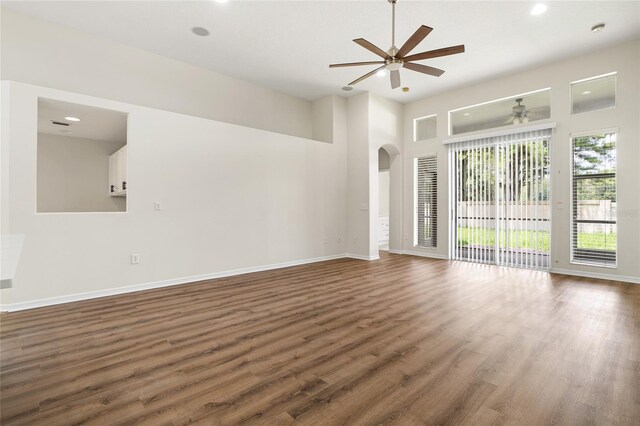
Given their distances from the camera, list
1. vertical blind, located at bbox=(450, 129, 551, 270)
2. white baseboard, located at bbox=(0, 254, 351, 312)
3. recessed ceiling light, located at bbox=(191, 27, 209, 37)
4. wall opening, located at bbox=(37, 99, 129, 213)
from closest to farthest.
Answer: white baseboard, located at bbox=(0, 254, 351, 312)
recessed ceiling light, located at bbox=(191, 27, 209, 37)
wall opening, located at bbox=(37, 99, 129, 213)
vertical blind, located at bbox=(450, 129, 551, 270)

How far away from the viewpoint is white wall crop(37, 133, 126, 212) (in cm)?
588

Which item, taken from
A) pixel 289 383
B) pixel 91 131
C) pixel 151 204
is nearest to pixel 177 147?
pixel 151 204

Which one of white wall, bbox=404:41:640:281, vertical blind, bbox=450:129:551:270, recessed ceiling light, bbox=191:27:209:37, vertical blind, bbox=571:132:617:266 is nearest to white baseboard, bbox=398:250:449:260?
white wall, bbox=404:41:640:281

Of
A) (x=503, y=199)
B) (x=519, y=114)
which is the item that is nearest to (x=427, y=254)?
(x=503, y=199)

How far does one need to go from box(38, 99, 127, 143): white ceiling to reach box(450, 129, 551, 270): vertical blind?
649 centimetres

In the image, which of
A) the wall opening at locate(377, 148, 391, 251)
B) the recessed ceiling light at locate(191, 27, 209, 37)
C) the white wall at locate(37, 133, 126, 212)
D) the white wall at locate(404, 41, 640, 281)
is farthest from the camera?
the wall opening at locate(377, 148, 391, 251)

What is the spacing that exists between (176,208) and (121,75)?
2297 millimetres

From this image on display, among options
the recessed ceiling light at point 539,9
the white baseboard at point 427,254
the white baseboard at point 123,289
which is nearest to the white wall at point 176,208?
the white baseboard at point 123,289

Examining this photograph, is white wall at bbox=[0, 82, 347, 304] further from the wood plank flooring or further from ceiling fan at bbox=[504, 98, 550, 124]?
ceiling fan at bbox=[504, 98, 550, 124]

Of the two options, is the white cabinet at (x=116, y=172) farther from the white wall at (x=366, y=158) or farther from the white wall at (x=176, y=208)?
the white wall at (x=366, y=158)

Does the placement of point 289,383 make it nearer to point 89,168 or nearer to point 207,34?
point 207,34

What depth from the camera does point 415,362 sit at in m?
2.28

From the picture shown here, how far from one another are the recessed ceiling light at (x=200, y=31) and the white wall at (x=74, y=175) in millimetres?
3444

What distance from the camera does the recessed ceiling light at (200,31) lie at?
175 inches
